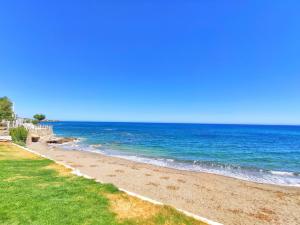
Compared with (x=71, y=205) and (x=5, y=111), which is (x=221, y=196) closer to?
(x=71, y=205)

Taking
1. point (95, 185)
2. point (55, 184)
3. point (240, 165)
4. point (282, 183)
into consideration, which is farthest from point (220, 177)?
point (55, 184)

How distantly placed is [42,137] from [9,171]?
31.3 metres

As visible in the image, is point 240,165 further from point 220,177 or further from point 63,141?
point 63,141

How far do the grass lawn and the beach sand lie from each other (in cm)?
264

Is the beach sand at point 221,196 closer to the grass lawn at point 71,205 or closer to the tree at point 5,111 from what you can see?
the grass lawn at point 71,205

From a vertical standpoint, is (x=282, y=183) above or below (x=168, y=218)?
below

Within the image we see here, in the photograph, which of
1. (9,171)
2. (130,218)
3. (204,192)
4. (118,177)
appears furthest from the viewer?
(118,177)

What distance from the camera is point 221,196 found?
37.6ft

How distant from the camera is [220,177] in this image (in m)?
16.3

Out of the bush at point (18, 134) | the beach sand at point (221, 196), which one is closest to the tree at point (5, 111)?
the bush at point (18, 134)

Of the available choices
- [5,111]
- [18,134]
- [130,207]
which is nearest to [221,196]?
[130,207]

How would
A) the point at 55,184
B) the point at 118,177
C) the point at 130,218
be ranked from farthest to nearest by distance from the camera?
the point at 118,177
the point at 55,184
the point at 130,218

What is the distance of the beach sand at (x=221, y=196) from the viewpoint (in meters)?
8.98

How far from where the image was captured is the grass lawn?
6.18 metres
